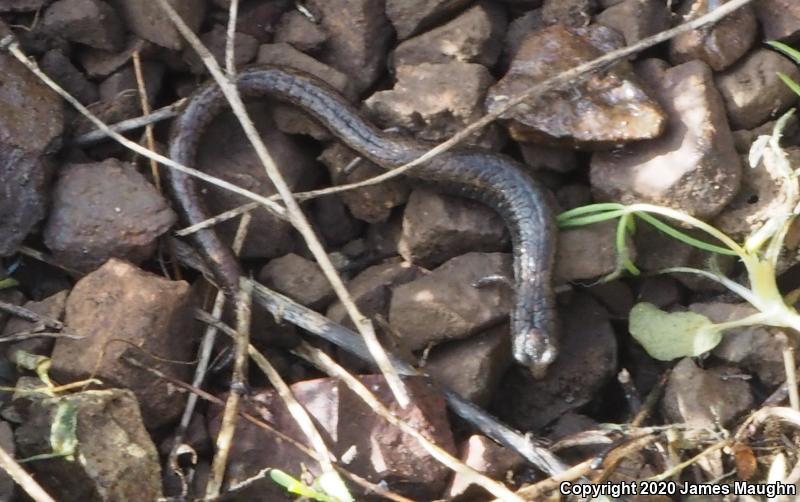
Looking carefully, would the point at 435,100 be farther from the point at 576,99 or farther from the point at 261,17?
the point at 261,17

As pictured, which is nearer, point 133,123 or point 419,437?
point 419,437

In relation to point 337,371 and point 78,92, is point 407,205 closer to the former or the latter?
point 337,371

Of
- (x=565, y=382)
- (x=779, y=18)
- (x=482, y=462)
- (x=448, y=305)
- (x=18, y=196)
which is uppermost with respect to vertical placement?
(x=779, y=18)

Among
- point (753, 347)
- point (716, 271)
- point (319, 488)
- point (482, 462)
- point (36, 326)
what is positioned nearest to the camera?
point (319, 488)

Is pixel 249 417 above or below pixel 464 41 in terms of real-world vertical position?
below

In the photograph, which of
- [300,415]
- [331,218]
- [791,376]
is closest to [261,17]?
[331,218]

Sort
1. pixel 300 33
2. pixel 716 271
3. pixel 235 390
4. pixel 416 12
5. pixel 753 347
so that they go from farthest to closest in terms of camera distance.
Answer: pixel 300 33 → pixel 416 12 → pixel 716 271 → pixel 753 347 → pixel 235 390

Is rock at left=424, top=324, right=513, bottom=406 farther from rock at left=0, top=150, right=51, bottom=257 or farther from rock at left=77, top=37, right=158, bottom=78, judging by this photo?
rock at left=77, top=37, right=158, bottom=78

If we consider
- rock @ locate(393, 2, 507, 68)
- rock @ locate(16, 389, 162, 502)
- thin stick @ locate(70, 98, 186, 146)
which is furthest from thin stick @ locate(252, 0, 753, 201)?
rock @ locate(16, 389, 162, 502)
